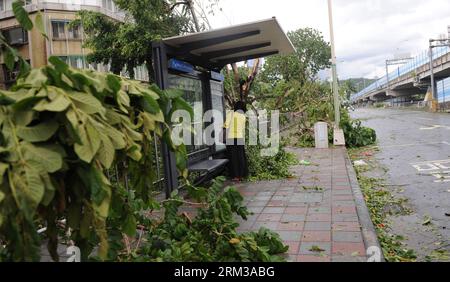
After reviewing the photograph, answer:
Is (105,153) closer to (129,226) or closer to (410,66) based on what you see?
(129,226)

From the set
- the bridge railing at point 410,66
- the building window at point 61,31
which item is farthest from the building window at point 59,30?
the bridge railing at point 410,66

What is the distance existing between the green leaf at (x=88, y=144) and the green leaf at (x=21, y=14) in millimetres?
804

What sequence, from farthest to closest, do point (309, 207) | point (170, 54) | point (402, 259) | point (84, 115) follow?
point (170, 54), point (309, 207), point (402, 259), point (84, 115)

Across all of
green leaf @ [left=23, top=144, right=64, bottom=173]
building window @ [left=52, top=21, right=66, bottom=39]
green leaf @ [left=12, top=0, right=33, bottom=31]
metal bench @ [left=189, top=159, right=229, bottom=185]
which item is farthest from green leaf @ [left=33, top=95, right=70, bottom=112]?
building window @ [left=52, top=21, right=66, bottom=39]

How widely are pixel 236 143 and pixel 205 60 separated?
Result: 1689 mm

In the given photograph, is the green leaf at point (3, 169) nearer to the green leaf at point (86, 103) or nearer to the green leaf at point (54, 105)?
the green leaf at point (54, 105)

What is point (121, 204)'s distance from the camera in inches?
88.5

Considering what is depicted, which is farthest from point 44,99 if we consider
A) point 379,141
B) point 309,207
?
point 379,141

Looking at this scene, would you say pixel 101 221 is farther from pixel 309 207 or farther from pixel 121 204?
pixel 309 207

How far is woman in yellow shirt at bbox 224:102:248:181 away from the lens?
321 inches

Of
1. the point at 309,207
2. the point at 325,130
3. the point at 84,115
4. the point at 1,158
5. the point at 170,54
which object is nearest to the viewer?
the point at 1,158

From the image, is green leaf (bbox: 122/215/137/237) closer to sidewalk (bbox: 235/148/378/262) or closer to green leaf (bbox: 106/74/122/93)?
green leaf (bbox: 106/74/122/93)

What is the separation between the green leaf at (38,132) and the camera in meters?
1.67
